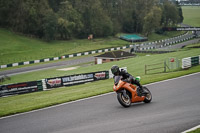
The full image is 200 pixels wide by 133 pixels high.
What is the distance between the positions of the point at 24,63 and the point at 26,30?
3385 cm

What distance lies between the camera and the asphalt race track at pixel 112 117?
→ 31.4 ft

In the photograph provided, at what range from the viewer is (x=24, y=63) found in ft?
186

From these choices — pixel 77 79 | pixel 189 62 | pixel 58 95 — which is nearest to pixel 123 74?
pixel 58 95

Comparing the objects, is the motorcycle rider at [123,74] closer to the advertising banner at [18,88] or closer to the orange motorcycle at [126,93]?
the orange motorcycle at [126,93]

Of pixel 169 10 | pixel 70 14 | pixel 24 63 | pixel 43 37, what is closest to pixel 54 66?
pixel 24 63

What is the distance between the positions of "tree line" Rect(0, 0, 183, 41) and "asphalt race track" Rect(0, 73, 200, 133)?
73028 millimetres

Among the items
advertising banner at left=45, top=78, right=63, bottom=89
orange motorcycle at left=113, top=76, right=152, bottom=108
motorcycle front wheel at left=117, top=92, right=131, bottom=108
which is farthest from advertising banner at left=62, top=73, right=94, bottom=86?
motorcycle front wheel at left=117, top=92, right=131, bottom=108

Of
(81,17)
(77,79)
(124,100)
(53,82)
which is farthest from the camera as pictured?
(81,17)

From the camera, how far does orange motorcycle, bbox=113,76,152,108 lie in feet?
39.9

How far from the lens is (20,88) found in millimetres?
25484

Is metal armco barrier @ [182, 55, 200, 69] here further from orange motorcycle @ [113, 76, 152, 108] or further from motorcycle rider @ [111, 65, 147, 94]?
motorcycle rider @ [111, 65, 147, 94]

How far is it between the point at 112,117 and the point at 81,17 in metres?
90.6

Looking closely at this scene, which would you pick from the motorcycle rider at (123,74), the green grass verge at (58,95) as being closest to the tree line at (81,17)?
the green grass verge at (58,95)

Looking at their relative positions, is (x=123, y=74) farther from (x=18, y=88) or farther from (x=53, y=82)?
(x=53, y=82)
